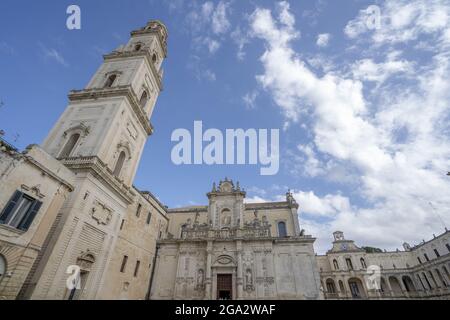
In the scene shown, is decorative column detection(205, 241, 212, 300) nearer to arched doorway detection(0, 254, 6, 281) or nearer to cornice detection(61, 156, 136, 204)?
cornice detection(61, 156, 136, 204)

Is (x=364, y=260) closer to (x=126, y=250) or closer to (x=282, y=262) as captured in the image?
(x=282, y=262)

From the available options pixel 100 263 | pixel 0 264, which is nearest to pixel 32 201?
pixel 0 264

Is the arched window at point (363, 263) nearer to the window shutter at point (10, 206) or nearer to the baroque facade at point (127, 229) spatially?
the baroque facade at point (127, 229)

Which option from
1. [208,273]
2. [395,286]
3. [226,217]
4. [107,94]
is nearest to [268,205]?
[226,217]

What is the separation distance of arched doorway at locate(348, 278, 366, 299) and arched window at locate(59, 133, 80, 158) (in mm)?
45905

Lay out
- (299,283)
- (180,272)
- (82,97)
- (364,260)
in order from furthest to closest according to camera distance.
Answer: (364,260), (180,272), (299,283), (82,97)

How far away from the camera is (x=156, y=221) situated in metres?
26.7

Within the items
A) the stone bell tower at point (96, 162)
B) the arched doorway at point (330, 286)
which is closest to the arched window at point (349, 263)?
the arched doorway at point (330, 286)

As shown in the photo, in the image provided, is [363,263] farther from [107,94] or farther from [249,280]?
[107,94]

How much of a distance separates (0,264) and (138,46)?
921 inches

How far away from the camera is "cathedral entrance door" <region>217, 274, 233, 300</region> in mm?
22250

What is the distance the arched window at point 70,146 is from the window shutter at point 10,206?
255 inches

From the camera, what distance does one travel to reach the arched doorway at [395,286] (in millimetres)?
38781

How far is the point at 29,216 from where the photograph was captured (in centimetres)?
920
